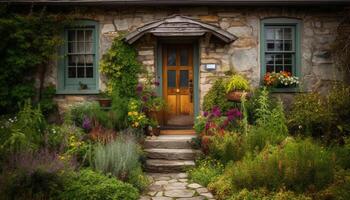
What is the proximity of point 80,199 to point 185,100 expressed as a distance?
5813 mm

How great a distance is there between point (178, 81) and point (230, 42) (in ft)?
5.73

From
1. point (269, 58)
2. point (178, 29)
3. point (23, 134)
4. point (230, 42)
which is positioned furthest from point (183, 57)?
point (23, 134)

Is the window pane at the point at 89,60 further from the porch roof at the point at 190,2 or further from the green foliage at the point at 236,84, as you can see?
the green foliage at the point at 236,84

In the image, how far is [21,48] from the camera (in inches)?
391

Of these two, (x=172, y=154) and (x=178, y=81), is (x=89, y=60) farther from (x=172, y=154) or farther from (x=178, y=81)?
(x=172, y=154)

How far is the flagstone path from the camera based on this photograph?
6.30 meters

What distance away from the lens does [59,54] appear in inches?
422

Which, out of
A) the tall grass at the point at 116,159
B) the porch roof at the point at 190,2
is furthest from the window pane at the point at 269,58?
the tall grass at the point at 116,159

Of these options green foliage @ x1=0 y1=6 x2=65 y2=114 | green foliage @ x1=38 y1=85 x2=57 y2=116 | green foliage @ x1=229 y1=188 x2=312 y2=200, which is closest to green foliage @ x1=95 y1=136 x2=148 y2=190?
green foliage @ x1=229 y1=188 x2=312 y2=200

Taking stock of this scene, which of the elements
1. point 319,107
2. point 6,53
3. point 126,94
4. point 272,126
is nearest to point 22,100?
point 6,53

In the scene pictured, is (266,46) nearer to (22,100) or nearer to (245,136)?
(245,136)

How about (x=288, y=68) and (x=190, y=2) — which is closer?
(x=190, y=2)

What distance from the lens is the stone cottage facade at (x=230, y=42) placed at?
34.4ft

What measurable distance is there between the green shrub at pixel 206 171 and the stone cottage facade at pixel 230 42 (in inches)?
112
